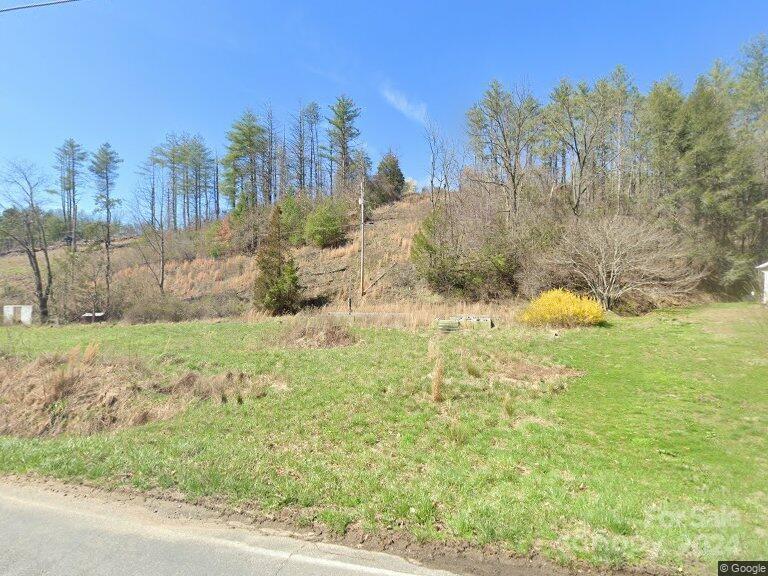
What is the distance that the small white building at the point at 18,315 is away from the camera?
25.8m

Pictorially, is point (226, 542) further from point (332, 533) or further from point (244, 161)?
point (244, 161)

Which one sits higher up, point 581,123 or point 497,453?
point 581,123

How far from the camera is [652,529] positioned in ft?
10.8

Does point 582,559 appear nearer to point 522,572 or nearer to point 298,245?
point 522,572

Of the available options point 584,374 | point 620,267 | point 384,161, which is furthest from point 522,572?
point 384,161

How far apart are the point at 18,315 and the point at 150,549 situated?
1288 inches

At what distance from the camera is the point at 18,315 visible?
26.6 m

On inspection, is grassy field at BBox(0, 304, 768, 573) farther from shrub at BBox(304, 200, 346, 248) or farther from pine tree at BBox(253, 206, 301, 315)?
shrub at BBox(304, 200, 346, 248)

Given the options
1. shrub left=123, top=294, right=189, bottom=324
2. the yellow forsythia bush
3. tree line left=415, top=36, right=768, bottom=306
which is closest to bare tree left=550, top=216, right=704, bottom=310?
tree line left=415, top=36, right=768, bottom=306

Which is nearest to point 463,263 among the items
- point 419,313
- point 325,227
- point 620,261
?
point 419,313

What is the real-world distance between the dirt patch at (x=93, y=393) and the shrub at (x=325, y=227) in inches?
1081

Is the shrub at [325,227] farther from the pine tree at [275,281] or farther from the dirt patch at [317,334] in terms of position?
the dirt patch at [317,334]

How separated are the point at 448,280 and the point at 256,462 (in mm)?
22817
